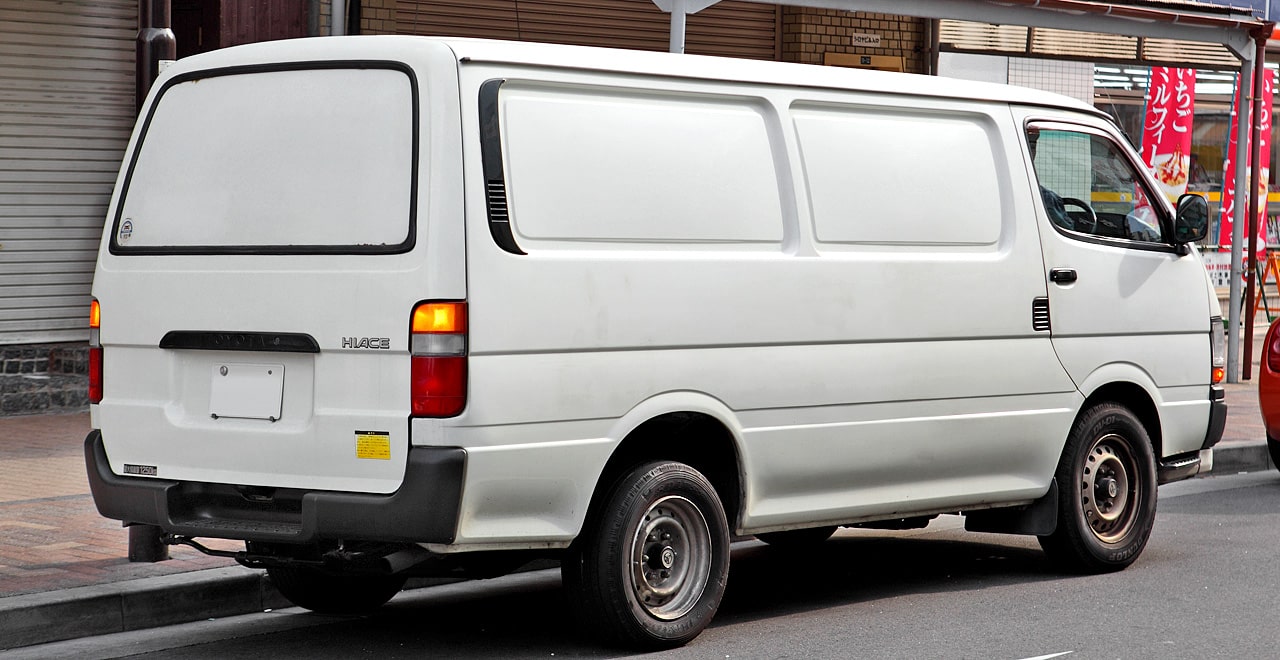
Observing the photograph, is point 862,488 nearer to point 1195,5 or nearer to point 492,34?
point 492,34

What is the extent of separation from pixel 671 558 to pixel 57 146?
8.32 m

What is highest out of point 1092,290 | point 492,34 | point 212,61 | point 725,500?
point 492,34

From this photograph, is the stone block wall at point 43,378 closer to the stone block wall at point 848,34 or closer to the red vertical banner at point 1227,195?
the stone block wall at point 848,34

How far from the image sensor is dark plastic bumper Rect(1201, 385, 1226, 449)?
830 centimetres

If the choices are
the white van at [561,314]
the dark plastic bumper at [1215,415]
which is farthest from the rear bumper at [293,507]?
the dark plastic bumper at [1215,415]

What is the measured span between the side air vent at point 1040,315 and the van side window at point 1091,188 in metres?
0.41

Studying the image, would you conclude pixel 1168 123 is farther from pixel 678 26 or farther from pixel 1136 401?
pixel 1136 401

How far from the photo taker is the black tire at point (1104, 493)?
25.4 feet

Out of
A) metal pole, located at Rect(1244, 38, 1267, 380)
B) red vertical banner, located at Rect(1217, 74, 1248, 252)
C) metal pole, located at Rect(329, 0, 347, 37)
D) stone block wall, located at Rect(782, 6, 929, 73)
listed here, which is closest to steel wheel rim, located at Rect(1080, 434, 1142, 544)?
metal pole, located at Rect(329, 0, 347, 37)

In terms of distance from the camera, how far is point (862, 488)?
6895 millimetres

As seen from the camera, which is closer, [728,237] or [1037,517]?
[728,237]

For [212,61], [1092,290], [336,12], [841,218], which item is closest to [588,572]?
[841,218]

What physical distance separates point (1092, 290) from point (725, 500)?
2.18m

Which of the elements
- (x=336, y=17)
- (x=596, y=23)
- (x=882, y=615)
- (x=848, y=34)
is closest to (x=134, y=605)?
(x=882, y=615)
